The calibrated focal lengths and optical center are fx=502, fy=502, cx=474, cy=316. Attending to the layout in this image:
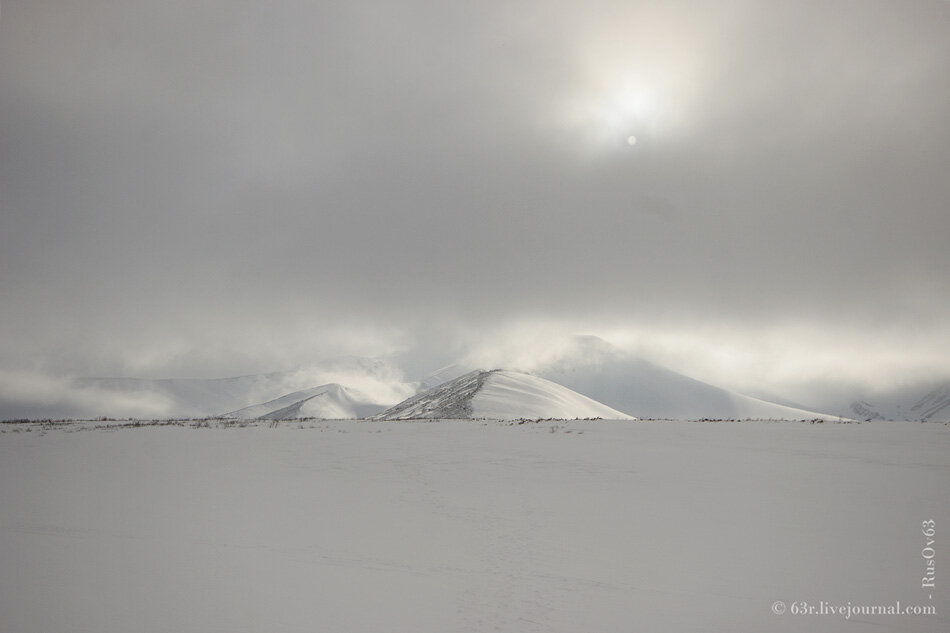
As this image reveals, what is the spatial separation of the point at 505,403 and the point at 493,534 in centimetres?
4106

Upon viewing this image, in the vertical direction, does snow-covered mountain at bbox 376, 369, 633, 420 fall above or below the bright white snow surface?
above

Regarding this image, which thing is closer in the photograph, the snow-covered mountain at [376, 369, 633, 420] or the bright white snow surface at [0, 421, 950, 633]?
the bright white snow surface at [0, 421, 950, 633]

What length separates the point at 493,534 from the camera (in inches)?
520

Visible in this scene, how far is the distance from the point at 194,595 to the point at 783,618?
37.7 ft

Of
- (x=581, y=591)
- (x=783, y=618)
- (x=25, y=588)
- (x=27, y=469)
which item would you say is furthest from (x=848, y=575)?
(x=27, y=469)

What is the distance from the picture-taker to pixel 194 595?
1009 cm

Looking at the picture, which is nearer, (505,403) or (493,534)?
(493,534)

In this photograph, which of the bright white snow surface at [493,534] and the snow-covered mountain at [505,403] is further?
the snow-covered mountain at [505,403]

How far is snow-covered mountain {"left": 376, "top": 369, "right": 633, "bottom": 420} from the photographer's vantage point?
168 feet

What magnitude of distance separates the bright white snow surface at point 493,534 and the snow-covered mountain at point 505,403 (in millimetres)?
26596

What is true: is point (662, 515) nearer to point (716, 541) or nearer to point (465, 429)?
point (716, 541)

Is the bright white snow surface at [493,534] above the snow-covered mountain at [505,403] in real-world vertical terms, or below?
below

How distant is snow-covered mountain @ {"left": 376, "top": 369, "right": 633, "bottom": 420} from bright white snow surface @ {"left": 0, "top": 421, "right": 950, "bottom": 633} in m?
26.6

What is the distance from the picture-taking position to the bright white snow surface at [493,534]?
31.3ft
